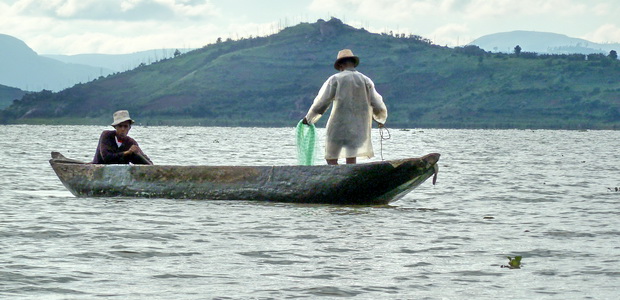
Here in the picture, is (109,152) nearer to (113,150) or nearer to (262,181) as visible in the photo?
(113,150)

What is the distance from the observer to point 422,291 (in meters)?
6.82

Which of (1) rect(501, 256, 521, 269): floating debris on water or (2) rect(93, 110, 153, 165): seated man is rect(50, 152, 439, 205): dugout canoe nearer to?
(2) rect(93, 110, 153, 165): seated man

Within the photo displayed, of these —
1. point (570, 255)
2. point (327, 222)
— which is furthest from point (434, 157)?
point (570, 255)

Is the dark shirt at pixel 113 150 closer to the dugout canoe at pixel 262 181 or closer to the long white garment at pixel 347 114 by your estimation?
the dugout canoe at pixel 262 181

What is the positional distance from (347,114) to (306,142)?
1053mm

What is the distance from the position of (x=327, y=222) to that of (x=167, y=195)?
11.7 ft

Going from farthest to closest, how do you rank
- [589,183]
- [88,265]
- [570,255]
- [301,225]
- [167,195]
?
[589,183] → [167,195] → [301,225] → [570,255] → [88,265]

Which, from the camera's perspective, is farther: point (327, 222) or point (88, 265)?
point (327, 222)

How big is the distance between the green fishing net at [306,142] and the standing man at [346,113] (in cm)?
46

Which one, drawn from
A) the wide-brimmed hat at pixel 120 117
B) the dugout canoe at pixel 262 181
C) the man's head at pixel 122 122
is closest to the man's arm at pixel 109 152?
the dugout canoe at pixel 262 181

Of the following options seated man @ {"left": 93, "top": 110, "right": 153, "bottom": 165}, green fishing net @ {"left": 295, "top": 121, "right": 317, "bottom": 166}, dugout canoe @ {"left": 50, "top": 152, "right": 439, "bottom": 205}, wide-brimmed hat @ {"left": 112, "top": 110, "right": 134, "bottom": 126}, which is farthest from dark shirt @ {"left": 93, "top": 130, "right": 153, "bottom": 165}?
green fishing net @ {"left": 295, "top": 121, "right": 317, "bottom": 166}

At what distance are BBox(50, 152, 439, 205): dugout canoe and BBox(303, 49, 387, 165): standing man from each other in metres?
0.95

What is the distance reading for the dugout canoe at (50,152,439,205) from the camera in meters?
12.7

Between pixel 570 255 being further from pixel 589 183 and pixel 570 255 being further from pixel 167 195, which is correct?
pixel 589 183
